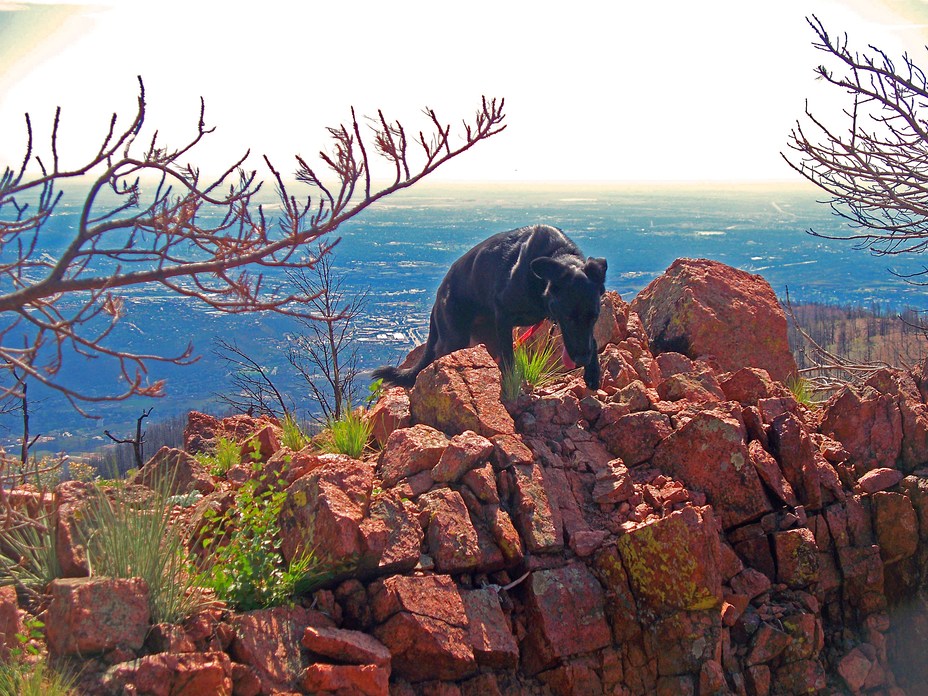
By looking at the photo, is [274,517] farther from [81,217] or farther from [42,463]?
[81,217]

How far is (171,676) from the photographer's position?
151 inches

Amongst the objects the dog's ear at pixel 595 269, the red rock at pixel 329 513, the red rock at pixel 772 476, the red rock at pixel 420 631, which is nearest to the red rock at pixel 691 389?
the red rock at pixel 772 476

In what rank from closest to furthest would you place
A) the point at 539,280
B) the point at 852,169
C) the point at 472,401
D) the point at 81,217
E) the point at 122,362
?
the point at 122,362 → the point at 81,217 → the point at 472,401 → the point at 852,169 → the point at 539,280

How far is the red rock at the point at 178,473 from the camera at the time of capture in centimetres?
557

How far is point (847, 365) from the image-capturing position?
9070 millimetres

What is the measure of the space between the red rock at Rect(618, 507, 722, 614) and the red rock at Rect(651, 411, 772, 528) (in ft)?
2.08

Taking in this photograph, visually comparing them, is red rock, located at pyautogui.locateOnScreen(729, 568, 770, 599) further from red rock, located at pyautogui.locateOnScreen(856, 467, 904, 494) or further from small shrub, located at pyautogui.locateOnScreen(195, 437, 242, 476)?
small shrub, located at pyautogui.locateOnScreen(195, 437, 242, 476)

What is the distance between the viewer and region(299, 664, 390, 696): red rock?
409cm

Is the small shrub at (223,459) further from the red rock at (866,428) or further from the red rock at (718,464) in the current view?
the red rock at (866,428)

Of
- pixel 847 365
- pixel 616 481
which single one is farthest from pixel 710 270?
pixel 616 481

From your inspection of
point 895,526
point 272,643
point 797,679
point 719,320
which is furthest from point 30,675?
point 719,320

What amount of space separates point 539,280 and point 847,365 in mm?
3989

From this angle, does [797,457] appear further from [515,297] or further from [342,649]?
[342,649]

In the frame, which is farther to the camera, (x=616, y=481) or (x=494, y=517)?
(x=616, y=481)
